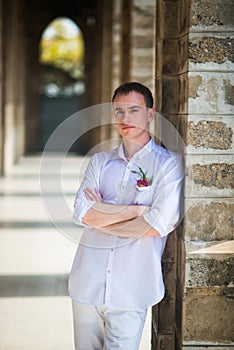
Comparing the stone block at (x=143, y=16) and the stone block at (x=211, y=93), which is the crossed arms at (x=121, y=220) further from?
the stone block at (x=143, y=16)

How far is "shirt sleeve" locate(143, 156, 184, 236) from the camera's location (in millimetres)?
2879

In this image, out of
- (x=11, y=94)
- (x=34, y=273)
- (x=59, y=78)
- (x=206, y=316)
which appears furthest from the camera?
(x=59, y=78)

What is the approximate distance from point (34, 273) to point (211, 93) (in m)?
3.17

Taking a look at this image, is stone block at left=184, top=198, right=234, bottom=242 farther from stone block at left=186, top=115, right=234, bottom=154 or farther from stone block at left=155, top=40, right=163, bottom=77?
stone block at left=155, top=40, right=163, bottom=77

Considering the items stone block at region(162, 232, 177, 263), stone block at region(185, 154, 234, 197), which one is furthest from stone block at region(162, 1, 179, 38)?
stone block at region(162, 232, 177, 263)

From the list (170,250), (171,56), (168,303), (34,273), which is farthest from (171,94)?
(34,273)

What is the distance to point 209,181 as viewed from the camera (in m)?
3.21

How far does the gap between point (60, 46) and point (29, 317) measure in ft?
105

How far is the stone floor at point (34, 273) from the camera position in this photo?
4.32 meters

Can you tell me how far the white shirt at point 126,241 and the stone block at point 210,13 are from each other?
21.9 inches

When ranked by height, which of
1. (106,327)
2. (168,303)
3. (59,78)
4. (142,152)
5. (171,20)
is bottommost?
(59,78)

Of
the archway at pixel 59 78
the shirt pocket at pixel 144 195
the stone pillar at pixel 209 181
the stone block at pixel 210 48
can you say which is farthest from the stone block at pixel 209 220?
the archway at pixel 59 78

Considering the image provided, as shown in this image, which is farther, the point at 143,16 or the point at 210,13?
the point at 143,16

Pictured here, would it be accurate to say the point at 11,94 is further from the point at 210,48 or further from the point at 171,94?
the point at 210,48
